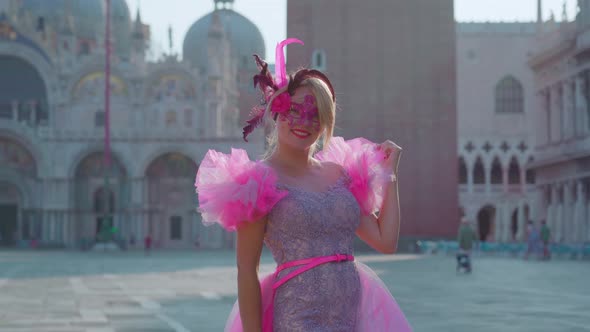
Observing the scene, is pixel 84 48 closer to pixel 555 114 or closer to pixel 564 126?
pixel 555 114

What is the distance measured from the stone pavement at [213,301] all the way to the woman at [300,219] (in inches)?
285

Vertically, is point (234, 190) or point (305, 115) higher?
point (305, 115)

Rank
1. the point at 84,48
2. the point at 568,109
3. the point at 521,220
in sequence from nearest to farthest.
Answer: the point at 568,109
the point at 521,220
the point at 84,48

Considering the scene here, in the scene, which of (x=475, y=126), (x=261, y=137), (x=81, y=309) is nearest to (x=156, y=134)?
(x=261, y=137)

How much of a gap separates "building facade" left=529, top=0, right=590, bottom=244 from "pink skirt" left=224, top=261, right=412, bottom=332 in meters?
43.5

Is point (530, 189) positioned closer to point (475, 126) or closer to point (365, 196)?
point (475, 126)

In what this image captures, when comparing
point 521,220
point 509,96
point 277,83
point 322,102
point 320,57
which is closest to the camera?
point 322,102

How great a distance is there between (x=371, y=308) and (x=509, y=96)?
72.6 meters

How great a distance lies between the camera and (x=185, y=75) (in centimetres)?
A: 6744

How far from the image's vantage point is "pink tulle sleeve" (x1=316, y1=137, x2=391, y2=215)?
14.2ft

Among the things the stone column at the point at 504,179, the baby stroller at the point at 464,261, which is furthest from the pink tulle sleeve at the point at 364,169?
the stone column at the point at 504,179

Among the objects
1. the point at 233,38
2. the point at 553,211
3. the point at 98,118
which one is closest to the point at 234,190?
the point at 553,211

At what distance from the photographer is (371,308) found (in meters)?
4.15

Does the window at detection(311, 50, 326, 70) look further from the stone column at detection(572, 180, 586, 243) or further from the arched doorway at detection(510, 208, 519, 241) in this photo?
the arched doorway at detection(510, 208, 519, 241)
